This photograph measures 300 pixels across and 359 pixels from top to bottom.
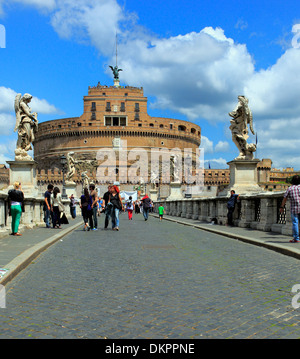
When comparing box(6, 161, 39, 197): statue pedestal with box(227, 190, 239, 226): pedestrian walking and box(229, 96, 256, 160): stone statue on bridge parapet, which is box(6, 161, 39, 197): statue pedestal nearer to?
box(227, 190, 239, 226): pedestrian walking

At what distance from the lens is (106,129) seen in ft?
301

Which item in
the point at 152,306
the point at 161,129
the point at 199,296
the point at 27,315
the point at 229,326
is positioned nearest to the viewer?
the point at 229,326

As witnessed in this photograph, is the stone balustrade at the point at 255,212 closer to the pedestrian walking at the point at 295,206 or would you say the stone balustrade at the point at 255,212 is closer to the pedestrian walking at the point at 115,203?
the pedestrian walking at the point at 295,206

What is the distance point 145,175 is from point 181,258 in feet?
A: 266

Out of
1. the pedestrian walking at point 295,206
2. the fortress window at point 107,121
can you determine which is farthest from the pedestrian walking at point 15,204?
the fortress window at point 107,121

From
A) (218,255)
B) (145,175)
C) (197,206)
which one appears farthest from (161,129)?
(218,255)

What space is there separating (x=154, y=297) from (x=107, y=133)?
88.4m

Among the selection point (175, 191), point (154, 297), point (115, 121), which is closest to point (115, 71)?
point (115, 121)

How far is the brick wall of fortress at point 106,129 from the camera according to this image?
92000mm

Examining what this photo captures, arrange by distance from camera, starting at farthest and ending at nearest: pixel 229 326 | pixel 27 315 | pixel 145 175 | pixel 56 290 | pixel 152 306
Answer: pixel 145 175, pixel 56 290, pixel 152 306, pixel 27 315, pixel 229 326

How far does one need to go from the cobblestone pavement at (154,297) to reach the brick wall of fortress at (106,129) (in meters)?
84.8

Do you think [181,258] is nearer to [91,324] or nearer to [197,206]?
[91,324]

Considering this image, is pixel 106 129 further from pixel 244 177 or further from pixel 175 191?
pixel 244 177
